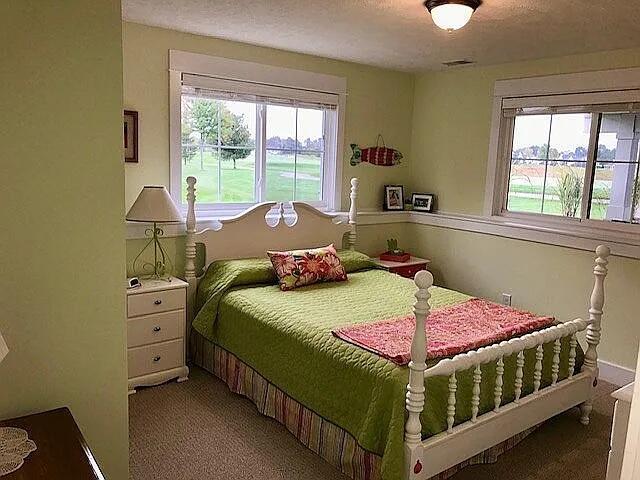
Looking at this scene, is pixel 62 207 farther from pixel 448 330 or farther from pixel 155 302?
pixel 448 330

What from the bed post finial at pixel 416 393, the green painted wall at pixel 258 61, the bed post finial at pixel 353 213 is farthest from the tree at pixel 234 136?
the bed post finial at pixel 416 393

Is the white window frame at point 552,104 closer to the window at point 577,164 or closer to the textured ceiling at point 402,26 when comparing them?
the window at point 577,164

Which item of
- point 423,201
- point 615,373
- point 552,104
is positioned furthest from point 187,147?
point 615,373

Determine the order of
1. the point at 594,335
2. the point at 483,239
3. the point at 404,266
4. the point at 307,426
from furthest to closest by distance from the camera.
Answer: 1. the point at 404,266
2. the point at 483,239
3. the point at 594,335
4. the point at 307,426

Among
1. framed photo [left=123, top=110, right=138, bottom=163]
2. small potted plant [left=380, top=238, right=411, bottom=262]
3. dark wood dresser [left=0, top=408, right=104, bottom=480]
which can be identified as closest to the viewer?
dark wood dresser [left=0, top=408, right=104, bottom=480]

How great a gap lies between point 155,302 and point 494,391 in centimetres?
Answer: 201

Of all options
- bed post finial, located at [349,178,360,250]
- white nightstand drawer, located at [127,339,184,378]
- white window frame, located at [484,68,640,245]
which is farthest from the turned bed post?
white window frame, located at [484,68,640,245]

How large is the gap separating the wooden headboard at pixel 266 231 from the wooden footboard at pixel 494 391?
1.95m

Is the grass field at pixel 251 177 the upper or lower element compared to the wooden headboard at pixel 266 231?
upper

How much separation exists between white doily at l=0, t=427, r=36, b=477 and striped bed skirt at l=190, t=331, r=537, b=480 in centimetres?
136

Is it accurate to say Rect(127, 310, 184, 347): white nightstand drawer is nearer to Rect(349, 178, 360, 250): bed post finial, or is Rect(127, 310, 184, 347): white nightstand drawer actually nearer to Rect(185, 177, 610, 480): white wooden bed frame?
Rect(185, 177, 610, 480): white wooden bed frame

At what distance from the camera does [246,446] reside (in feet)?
8.93

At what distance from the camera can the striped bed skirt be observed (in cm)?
238

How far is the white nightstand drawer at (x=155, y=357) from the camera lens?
325cm
